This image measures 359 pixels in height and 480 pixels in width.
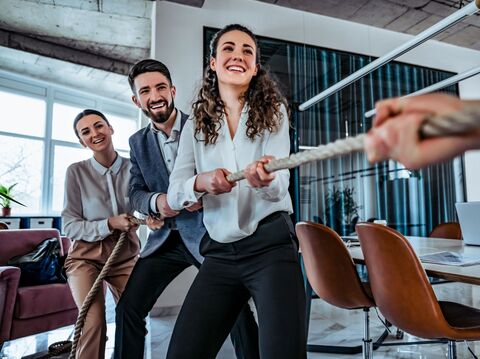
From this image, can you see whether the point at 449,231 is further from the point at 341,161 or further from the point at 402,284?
the point at 402,284

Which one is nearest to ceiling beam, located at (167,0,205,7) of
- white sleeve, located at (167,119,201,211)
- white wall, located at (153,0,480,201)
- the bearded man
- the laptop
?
white wall, located at (153,0,480,201)

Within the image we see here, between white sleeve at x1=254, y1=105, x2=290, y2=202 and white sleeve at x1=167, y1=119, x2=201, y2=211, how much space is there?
260mm

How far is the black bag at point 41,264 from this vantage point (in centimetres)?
267

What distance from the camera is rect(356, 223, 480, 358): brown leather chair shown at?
1.40 meters

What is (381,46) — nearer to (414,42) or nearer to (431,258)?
(414,42)

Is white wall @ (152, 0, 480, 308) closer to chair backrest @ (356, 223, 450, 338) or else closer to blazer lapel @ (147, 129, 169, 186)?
blazer lapel @ (147, 129, 169, 186)

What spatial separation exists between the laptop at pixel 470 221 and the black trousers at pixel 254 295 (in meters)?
1.51

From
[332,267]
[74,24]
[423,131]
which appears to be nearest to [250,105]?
[423,131]

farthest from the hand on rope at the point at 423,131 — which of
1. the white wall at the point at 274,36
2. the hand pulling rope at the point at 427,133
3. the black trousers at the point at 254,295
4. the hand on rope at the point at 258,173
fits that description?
the white wall at the point at 274,36

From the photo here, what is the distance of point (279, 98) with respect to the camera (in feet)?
4.14

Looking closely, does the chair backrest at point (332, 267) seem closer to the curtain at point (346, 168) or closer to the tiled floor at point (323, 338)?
the tiled floor at point (323, 338)

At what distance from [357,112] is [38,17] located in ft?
14.0

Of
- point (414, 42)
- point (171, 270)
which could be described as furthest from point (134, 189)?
point (414, 42)

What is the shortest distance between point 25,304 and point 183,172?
6.06 feet
